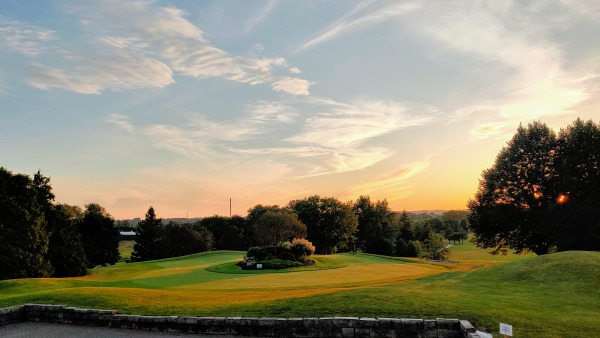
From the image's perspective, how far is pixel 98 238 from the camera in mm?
64188

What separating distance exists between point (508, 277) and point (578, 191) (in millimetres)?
21589

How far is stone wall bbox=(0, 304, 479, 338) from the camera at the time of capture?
44.0 ft

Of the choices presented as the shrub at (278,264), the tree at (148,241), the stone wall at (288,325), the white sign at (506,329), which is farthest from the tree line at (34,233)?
the white sign at (506,329)

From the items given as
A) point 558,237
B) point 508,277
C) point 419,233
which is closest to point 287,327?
point 508,277

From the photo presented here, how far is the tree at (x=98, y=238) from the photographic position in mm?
63250

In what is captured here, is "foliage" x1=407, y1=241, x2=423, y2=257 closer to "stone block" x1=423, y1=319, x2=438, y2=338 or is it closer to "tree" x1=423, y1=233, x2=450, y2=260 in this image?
"tree" x1=423, y1=233, x2=450, y2=260

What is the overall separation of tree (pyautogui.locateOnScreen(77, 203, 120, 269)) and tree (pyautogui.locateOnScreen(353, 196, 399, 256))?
1846 inches

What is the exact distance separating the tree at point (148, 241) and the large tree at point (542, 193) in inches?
2224

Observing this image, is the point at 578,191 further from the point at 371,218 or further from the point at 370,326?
the point at 371,218

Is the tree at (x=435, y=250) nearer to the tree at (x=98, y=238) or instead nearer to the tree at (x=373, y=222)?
the tree at (x=373, y=222)

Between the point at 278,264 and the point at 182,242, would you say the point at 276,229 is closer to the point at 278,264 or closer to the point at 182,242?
the point at 278,264

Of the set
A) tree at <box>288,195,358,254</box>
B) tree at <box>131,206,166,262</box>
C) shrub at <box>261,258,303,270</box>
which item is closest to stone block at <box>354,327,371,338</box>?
shrub at <box>261,258,303,270</box>

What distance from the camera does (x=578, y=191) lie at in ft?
129

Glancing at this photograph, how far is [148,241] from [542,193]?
6507cm
